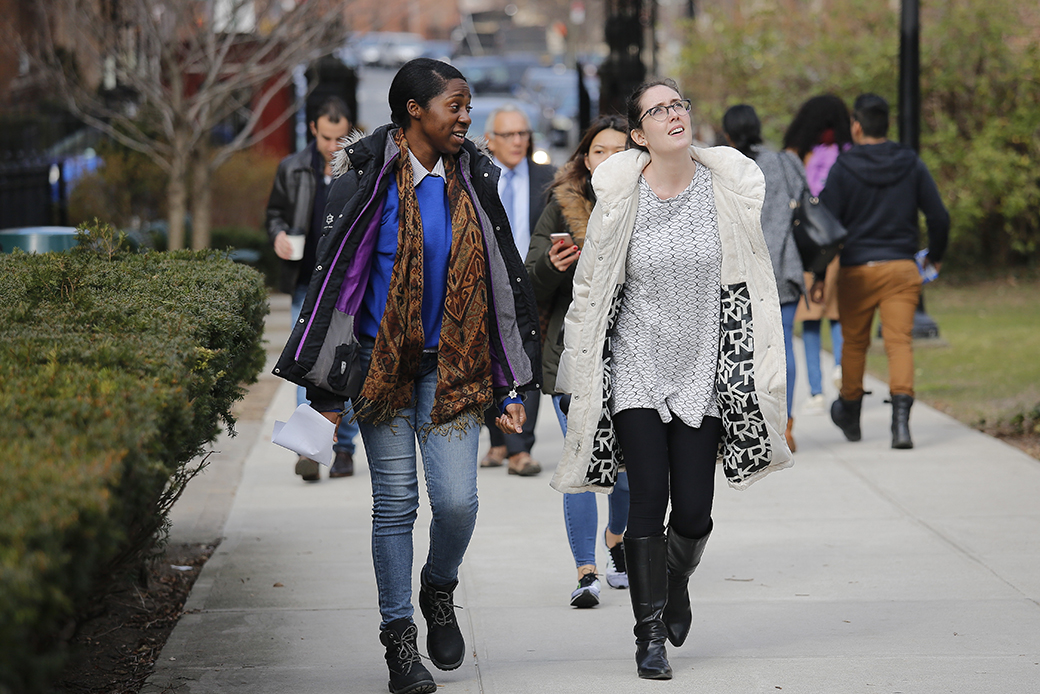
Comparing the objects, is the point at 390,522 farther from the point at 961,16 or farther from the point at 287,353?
the point at 961,16

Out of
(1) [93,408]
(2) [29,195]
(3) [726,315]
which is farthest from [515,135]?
(2) [29,195]

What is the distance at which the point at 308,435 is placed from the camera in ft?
12.8

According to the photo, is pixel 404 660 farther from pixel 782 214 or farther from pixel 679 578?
pixel 782 214

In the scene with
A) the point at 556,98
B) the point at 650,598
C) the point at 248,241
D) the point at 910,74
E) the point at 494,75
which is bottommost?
the point at 650,598

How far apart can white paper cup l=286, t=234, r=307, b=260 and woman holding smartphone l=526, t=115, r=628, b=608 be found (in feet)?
8.34

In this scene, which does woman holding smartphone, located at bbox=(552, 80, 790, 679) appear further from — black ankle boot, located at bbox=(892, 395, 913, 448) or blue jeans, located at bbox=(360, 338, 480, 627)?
black ankle boot, located at bbox=(892, 395, 913, 448)

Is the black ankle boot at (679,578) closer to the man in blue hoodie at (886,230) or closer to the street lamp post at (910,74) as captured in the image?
the man in blue hoodie at (886,230)

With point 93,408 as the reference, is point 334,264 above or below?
above

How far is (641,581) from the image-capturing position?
4.24m

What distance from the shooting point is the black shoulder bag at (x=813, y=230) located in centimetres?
757

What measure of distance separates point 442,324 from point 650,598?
108 cm

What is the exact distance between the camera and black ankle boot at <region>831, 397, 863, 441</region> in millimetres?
8281

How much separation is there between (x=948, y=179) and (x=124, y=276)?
532 inches

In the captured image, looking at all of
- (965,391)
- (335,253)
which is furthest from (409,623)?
(965,391)
